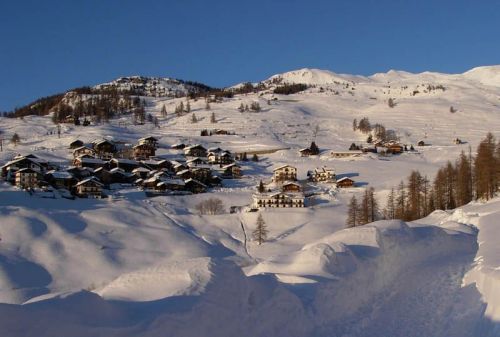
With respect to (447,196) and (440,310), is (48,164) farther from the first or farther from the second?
(440,310)

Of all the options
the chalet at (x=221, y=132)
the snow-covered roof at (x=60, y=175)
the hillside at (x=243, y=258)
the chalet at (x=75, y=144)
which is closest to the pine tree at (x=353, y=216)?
the hillside at (x=243, y=258)

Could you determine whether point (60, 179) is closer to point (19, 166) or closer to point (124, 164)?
point (19, 166)

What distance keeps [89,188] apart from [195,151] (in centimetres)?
2922

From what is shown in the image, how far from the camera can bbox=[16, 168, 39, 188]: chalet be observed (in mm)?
57531

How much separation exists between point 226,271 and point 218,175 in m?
57.6

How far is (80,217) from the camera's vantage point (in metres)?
45.2

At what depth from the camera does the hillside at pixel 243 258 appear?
12.7 metres

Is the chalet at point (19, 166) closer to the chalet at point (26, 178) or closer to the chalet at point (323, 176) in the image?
the chalet at point (26, 178)

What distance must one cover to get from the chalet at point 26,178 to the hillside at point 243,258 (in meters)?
1.91

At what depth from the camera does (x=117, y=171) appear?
6681 centimetres

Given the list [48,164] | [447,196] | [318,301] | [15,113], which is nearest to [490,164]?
[447,196]

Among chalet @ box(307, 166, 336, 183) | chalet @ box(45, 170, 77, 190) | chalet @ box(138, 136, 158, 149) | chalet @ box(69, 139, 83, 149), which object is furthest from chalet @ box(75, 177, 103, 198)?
chalet @ box(69, 139, 83, 149)

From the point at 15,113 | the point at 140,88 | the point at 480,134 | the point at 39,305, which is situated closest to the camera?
the point at 39,305

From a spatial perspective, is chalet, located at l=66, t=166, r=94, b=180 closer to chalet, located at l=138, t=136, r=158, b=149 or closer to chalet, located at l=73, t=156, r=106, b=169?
chalet, located at l=73, t=156, r=106, b=169
